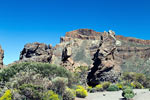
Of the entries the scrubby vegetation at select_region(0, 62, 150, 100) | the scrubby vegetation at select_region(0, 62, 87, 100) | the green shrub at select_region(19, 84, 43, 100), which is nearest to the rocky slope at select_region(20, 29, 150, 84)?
the scrubby vegetation at select_region(0, 62, 150, 100)

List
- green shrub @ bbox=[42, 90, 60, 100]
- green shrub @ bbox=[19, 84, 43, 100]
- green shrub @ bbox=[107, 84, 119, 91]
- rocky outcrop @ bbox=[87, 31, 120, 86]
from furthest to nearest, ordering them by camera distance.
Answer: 1. rocky outcrop @ bbox=[87, 31, 120, 86]
2. green shrub @ bbox=[107, 84, 119, 91]
3. green shrub @ bbox=[42, 90, 60, 100]
4. green shrub @ bbox=[19, 84, 43, 100]

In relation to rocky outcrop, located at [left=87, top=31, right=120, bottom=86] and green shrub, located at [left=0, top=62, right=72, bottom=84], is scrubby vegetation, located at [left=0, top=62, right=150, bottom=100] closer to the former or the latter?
green shrub, located at [left=0, top=62, right=72, bottom=84]

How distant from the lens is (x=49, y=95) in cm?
1969

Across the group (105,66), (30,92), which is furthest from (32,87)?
(105,66)

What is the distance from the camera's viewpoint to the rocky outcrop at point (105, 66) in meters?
38.7

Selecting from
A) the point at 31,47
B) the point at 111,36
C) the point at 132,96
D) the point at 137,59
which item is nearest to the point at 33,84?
the point at 132,96

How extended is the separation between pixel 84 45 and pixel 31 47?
2827 inches

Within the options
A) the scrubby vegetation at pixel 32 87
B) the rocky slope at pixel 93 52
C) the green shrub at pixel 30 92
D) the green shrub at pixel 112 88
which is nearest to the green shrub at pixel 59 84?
the scrubby vegetation at pixel 32 87

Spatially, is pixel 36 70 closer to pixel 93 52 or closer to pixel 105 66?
pixel 105 66

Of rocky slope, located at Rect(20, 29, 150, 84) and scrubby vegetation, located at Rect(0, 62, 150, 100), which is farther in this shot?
rocky slope, located at Rect(20, 29, 150, 84)

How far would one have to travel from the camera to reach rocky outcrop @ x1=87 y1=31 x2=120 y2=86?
38.7 metres

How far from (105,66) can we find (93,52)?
84.5m

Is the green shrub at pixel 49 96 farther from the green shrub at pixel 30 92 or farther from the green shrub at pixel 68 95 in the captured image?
the green shrub at pixel 68 95

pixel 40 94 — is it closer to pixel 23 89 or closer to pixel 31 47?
pixel 23 89
